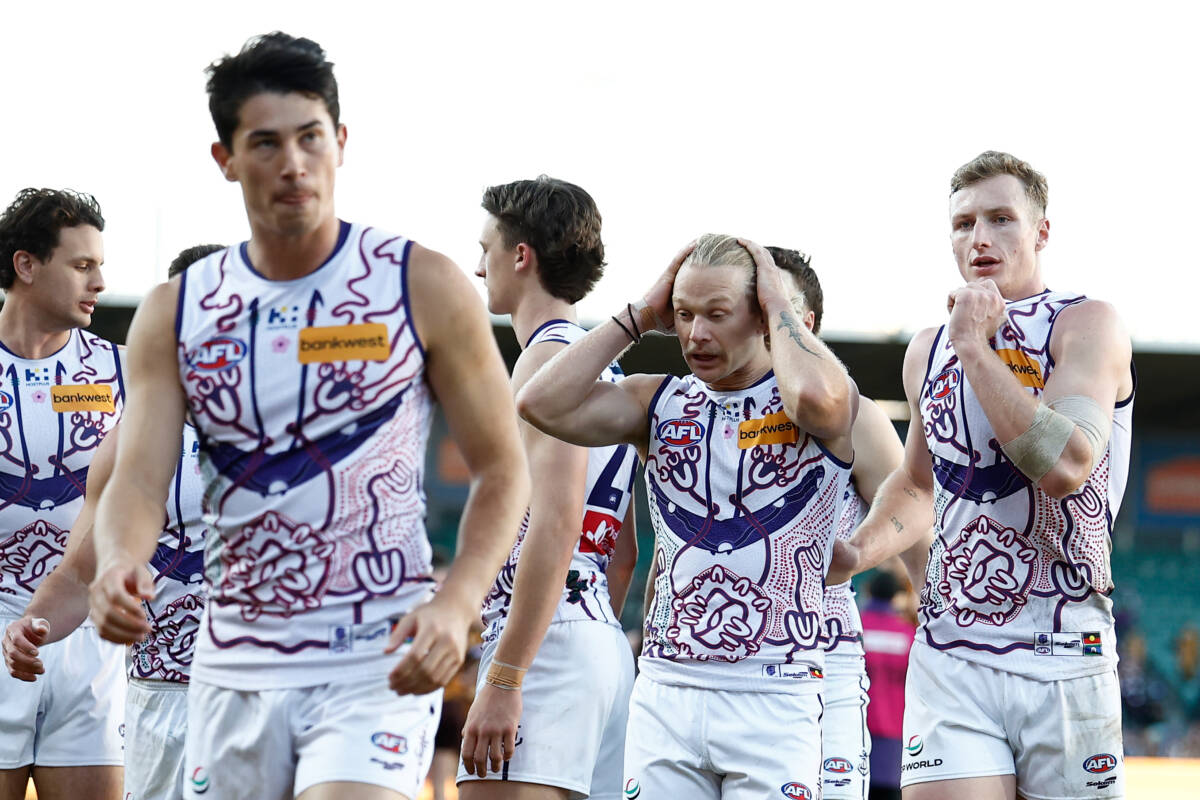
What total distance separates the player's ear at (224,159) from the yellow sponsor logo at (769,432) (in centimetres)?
157

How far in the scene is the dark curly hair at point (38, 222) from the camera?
5297mm

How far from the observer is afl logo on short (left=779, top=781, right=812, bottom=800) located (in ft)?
11.9

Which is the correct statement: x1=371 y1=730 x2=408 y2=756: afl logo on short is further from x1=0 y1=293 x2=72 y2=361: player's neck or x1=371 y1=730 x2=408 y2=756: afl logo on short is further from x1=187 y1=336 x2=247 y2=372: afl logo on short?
x1=0 y1=293 x2=72 y2=361: player's neck

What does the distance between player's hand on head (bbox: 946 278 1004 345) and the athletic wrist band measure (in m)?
1.50

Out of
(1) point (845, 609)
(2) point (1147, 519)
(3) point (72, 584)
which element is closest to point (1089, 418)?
(1) point (845, 609)

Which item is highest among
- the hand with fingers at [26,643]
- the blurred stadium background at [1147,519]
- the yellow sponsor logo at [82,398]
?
the yellow sponsor logo at [82,398]

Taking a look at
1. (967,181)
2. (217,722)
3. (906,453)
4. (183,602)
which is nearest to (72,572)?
(183,602)

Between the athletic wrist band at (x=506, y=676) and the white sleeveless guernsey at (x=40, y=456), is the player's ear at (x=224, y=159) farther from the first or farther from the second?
A: the white sleeveless guernsey at (x=40, y=456)

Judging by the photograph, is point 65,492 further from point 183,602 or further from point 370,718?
point 370,718

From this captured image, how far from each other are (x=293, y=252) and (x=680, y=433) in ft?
4.47

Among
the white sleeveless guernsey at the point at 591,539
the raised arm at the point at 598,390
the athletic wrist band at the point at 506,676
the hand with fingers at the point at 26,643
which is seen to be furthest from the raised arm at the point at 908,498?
the hand with fingers at the point at 26,643

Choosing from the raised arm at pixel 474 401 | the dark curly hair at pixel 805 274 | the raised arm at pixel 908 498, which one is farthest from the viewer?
the dark curly hair at pixel 805 274

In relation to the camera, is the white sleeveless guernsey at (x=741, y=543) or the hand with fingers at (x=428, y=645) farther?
the white sleeveless guernsey at (x=741, y=543)

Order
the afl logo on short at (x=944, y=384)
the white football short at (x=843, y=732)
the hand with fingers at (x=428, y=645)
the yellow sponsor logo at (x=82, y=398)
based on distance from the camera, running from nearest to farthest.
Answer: the hand with fingers at (x=428, y=645) < the afl logo on short at (x=944, y=384) < the white football short at (x=843, y=732) < the yellow sponsor logo at (x=82, y=398)
